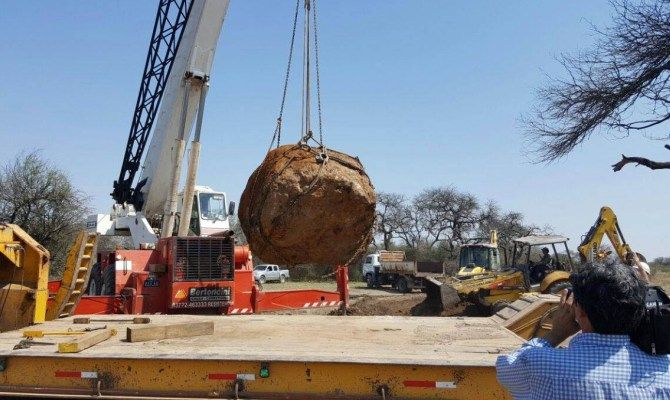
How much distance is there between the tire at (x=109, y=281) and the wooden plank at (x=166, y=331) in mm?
4832

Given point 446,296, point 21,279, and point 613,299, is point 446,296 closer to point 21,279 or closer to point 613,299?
point 21,279

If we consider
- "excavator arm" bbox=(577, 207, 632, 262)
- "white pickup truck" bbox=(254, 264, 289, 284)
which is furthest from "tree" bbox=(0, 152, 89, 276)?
"excavator arm" bbox=(577, 207, 632, 262)

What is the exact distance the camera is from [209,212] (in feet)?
41.4

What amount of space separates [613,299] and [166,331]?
3748 millimetres

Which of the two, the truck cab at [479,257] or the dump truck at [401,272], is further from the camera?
the dump truck at [401,272]

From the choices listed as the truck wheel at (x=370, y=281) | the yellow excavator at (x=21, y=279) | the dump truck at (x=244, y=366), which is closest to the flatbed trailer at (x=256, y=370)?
the dump truck at (x=244, y=366)

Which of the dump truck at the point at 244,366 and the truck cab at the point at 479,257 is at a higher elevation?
the truck cab at the point at 479,257

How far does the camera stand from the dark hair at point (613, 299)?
1873 millimetres

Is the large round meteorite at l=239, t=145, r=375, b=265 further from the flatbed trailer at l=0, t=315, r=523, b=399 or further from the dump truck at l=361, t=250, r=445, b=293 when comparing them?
the dump truck at l=361, t=250, r=445, b=293

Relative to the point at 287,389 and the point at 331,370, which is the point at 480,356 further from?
the point at 287,389

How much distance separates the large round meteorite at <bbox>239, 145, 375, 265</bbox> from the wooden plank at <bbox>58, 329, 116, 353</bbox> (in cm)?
216

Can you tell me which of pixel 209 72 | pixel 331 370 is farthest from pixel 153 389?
pixel 209 72

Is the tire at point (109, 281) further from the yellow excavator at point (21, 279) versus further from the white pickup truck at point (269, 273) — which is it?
the white pickup truck at point (269, 273)

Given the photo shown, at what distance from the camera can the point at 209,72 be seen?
10711 millimetres
